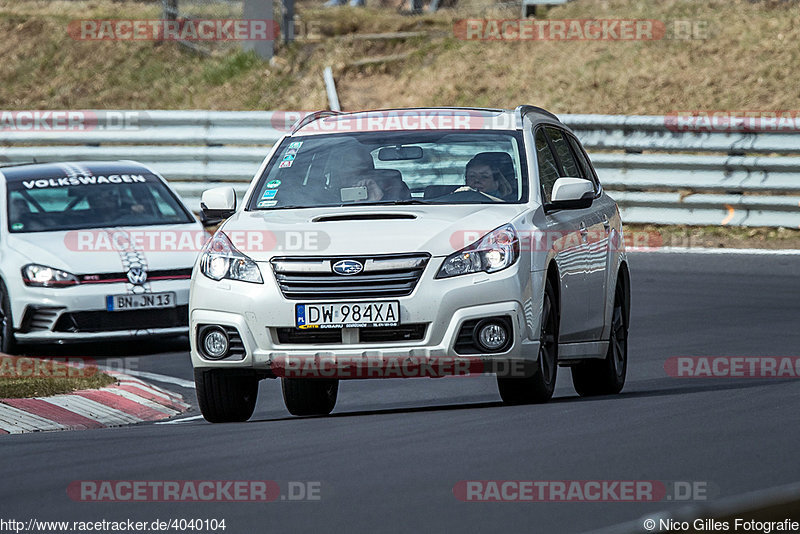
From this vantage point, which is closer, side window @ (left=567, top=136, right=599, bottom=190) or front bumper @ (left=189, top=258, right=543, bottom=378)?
front bumper @ (left=189, top=258, right=543, bottom=378)

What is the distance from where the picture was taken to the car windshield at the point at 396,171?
29.8ft

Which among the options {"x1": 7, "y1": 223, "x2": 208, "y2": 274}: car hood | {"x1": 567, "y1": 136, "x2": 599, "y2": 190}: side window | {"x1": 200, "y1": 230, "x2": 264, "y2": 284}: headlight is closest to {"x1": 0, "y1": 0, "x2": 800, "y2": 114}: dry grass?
{"x1": 7, "y1": 223, "x2": 208, "y2": 274}: car hood

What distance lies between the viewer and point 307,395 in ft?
32.2

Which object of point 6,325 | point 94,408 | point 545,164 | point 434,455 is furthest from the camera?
point 6,325

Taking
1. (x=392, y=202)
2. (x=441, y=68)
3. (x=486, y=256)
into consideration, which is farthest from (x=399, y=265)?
(x=441, y=68)

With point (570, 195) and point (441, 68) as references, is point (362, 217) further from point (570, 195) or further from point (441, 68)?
point (441, 68)

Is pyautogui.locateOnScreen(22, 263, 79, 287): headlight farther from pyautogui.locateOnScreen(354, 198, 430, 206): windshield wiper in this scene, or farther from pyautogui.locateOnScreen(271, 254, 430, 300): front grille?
pyautogui.locateOnScreen(271, 254, 430, 300): front grille

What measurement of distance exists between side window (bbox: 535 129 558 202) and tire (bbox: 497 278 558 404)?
749 mm

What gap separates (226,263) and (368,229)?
777 mm

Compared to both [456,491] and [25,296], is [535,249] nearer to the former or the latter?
[456,491]

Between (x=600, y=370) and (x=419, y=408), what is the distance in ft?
3.70

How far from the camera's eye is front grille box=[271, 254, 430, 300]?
26.9 ft

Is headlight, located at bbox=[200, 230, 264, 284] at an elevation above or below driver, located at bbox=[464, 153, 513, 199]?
below

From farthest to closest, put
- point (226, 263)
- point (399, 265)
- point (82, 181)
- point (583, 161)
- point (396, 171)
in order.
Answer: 1. point (82, 181)
2. point (583, 161)
3. point (396, 171)
4. point (226, 263)
5. point (399, 265)
